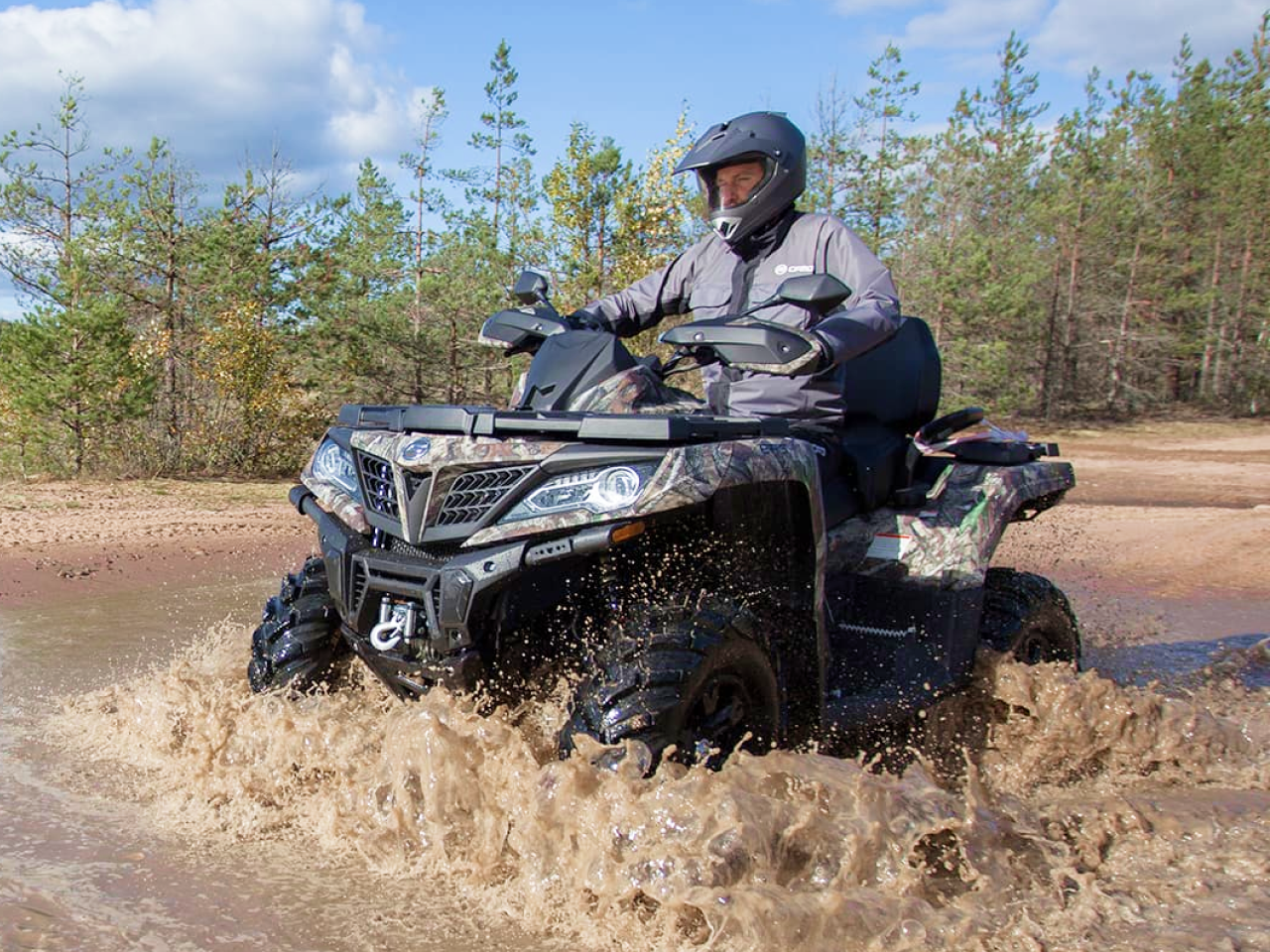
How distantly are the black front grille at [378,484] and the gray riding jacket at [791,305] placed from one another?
1.21 m

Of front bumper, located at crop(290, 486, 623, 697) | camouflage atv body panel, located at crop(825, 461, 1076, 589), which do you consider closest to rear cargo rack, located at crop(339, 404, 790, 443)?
front bumper, located at crop(290, 486, 623, 697)

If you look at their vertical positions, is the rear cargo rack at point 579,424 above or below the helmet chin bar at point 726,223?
below

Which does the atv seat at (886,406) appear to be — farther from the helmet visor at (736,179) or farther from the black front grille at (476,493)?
the black front grille at (476,493)

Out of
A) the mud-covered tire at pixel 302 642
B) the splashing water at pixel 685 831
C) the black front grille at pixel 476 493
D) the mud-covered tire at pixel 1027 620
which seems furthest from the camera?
the mud-covered tire at pixel 1027 620

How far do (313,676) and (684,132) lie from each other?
18220mm

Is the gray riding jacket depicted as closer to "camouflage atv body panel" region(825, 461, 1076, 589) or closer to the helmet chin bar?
the helmet chin bar

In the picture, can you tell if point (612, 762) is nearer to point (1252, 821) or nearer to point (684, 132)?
point (1252, 821)

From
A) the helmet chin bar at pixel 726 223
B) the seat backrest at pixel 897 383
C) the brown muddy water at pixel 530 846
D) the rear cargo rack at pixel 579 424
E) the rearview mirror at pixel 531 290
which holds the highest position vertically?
the helmet chin bar at pixel 726 223

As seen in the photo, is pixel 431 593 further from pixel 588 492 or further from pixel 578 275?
pixel 578 275

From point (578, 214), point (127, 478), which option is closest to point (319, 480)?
point (127, 478)

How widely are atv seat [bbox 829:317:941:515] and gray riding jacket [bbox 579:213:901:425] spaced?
170mm

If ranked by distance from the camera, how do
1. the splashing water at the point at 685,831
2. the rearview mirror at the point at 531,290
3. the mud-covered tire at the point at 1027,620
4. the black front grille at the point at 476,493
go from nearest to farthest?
the splashing water at the point at 685,831 → the black front grille at the point at 476,493 → the rearview mirror at the point at 531,290 → the mud-covered tire at the point at 1027,620

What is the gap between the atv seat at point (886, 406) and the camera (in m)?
4.14

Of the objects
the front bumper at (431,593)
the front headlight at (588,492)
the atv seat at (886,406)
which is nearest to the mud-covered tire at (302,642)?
the front bumper at (431,593)
